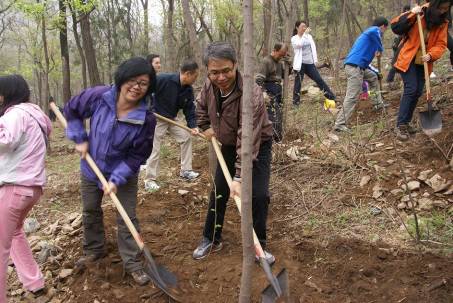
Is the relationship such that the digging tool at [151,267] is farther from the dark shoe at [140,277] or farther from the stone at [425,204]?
the stone at [425,204]

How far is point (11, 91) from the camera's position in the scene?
2.76 meters

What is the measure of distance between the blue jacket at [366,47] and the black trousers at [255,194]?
374cm

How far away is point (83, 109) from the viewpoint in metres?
2.97

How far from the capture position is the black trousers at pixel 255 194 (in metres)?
3.03

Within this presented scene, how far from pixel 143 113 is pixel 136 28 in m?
28.3

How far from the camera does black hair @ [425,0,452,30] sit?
4.68m

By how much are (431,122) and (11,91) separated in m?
4.48

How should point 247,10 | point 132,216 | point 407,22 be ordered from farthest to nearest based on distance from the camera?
point 407,22
point 132,216
point 247,10

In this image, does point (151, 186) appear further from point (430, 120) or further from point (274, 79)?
point (430, 120)

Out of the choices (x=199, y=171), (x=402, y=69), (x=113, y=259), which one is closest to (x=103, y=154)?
(x=113, y=259)

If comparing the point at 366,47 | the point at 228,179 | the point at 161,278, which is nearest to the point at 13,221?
the point at 161,278

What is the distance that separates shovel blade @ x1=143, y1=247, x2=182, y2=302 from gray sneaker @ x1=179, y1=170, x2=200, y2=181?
264 cm

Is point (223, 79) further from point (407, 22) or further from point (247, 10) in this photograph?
point (407, 22)

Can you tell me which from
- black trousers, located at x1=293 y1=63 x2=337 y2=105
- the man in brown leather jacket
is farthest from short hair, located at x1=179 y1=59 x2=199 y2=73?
black trousers, located at x1=293 y1=63 x2=337 y2=105
